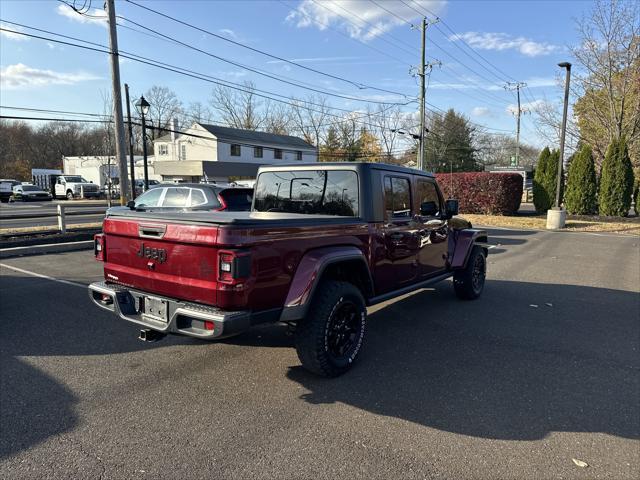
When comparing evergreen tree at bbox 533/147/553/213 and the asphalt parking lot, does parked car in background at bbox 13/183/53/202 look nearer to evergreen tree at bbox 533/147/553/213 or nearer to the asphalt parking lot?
the asphalt parking lot

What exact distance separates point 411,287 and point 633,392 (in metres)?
2.20

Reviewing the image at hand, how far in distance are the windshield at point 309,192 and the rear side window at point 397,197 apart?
0.44 meters

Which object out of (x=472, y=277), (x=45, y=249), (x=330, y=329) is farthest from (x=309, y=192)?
(x=45, y=249)

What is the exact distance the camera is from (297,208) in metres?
4.64

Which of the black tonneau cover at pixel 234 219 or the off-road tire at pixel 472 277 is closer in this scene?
the black tonneau cover at pixel 234 219

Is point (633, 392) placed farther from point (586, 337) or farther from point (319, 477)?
point (319, 477)

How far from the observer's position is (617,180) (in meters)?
18.9

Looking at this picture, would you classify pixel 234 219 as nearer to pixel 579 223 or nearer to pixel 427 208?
pixel 427 208

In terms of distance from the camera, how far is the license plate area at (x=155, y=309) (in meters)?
3.28

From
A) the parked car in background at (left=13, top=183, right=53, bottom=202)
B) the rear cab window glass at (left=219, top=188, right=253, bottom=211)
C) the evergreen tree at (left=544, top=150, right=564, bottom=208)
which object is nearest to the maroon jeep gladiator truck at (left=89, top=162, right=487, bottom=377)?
the rear cab window glass at (left=219, top=188, right=253, bottom=211)

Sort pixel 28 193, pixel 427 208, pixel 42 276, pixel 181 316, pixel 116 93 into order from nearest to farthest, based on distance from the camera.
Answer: pixel 181 316 < pixel 427 208 < pixel 42 276 < pixel 116 93 < pixel 28 193

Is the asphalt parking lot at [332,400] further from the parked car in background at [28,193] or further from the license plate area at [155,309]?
the parked car in background at [28,193]

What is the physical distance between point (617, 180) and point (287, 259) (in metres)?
20.9

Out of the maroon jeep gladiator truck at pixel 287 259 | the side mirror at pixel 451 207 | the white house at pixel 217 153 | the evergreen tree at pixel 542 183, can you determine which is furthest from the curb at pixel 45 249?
the white house at pixel 217 153
